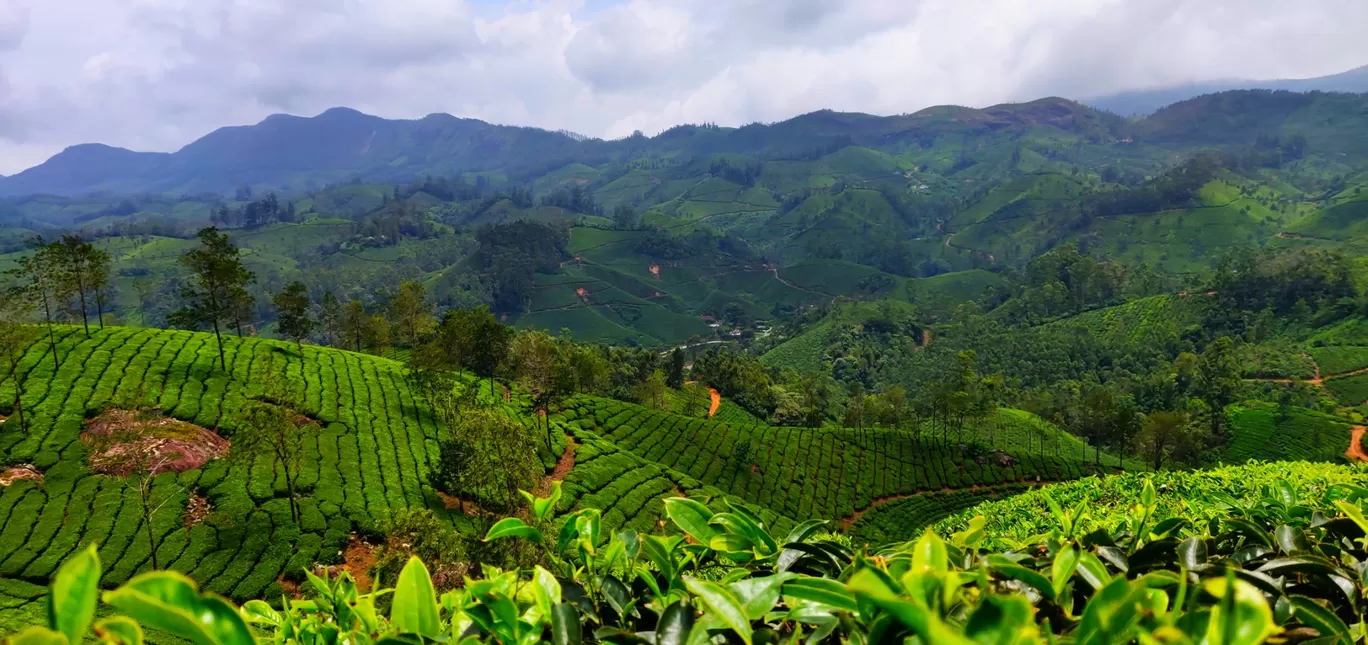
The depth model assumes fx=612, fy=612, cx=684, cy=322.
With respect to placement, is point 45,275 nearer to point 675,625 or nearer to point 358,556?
point 358,556

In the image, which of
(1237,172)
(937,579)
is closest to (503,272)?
(937,579)

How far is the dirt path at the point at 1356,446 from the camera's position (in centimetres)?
4166

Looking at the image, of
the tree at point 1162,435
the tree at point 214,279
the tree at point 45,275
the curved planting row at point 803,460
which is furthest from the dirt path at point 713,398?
the tree at point 45,275

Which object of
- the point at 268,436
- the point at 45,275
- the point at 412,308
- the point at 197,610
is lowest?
the point at 268,436

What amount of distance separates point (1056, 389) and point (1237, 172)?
4544 inches

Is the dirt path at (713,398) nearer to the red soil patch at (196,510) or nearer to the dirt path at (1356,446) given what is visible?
the red soil patch at (196,510)

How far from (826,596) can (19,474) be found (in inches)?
1068

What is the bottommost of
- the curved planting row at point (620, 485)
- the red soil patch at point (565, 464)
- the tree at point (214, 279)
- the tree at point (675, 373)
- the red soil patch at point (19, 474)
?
the tree at point (675, 373)

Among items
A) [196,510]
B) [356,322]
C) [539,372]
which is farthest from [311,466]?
[356,322]

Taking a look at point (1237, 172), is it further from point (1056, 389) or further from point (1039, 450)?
point (1039, 450)

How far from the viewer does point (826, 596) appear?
1.12 meters

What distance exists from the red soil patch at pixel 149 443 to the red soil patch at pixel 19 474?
147 cm

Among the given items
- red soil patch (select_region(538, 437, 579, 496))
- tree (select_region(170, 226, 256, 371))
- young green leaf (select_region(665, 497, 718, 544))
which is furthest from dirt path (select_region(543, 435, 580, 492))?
young green leaf (select_region(665, 497, 718, 544))

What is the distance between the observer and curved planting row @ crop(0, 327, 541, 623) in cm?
1647
